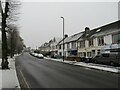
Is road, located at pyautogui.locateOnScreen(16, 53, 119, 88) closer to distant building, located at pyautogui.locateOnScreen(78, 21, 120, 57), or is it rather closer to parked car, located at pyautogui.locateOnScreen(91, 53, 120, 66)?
parked car, located at pyautogui.locateOnScreen(91, 53, 120, 66)

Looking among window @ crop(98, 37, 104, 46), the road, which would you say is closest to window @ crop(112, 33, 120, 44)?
window @ crop(98, 37, 104, 46)

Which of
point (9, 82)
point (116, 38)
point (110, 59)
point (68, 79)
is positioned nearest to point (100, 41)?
point (116, 38)

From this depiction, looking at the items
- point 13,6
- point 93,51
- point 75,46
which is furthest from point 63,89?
point 75,46

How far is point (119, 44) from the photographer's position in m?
41.9

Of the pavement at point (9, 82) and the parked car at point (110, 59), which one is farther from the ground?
the parked car at point (110, 59)

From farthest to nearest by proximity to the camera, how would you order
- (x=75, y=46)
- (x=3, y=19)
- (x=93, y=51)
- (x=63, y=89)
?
1. (x=75, y=46)
2. (x=93, y=51)
3. (x=3, y=19)
4. (x=63, y=89)

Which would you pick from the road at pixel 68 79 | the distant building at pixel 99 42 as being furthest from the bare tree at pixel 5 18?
the distant building at pixel 99 42

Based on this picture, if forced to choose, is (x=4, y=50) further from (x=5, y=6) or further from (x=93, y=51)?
(x=93, y=51)

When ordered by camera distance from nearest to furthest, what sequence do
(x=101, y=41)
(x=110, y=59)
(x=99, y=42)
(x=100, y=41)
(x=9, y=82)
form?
(x=9, y=82) → (x=110, y=59) → (x=101, y=41) → (x=100, y=41) → (x=99, y=42)

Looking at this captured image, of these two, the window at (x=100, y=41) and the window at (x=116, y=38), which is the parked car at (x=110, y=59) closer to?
the window at (x=116, y=38)

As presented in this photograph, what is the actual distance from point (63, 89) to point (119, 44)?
3105cm

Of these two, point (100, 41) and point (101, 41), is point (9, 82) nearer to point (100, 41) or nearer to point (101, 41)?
point (101, 41)

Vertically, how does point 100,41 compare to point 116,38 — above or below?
below

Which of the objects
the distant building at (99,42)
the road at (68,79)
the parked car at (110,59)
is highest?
the distant building at (99,42)
